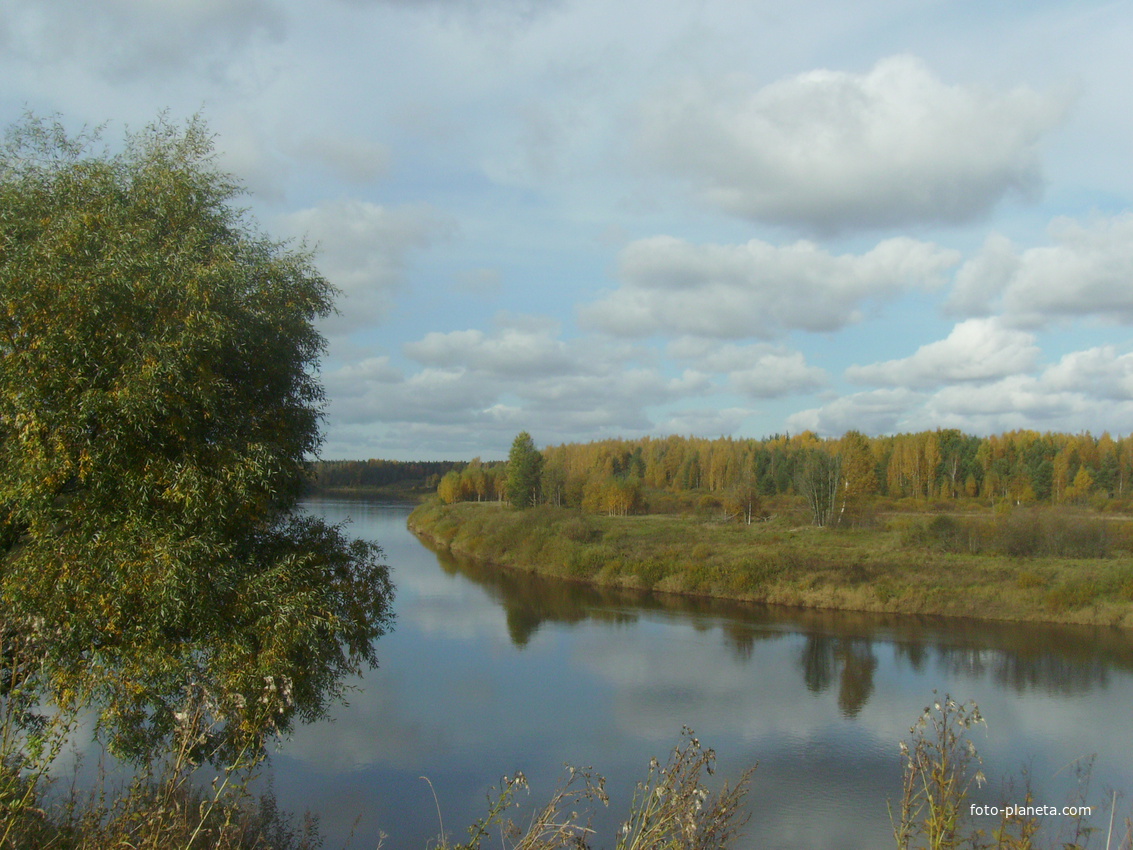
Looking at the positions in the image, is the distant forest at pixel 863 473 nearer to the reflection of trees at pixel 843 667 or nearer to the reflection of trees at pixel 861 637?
the reflection of trees at pixel 861 637

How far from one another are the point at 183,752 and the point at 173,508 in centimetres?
531

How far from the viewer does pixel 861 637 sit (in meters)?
24.3

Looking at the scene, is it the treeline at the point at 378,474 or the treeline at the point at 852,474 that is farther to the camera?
the treeline at the point at 378,474

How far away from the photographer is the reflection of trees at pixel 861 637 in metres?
20.1

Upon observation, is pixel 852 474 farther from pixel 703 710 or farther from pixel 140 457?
pixel 140 457

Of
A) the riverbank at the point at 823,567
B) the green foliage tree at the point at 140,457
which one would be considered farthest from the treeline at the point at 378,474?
the green foliage tree at the point at 140,457

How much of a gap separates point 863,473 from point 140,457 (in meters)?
47.1

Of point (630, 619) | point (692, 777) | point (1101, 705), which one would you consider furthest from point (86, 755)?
point (1101, 705)

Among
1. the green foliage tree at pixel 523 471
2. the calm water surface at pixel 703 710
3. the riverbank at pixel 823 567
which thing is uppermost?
the green foliage tree at pixel 523 471

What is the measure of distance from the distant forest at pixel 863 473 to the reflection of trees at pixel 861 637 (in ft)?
66.2

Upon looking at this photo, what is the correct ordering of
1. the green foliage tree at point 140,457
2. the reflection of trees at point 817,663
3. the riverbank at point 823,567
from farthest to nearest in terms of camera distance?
the riverbank at point 823,567, the reflection of trees at point 817,663, the green foliage tree at point 140,457

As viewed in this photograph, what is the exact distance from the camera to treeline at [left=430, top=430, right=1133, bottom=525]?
164 ft

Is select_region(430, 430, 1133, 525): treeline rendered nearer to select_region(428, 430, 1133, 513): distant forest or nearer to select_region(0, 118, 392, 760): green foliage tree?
select_region(428, 430, 1133, 513): distant forest

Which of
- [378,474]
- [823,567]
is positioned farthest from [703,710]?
[378,474]
